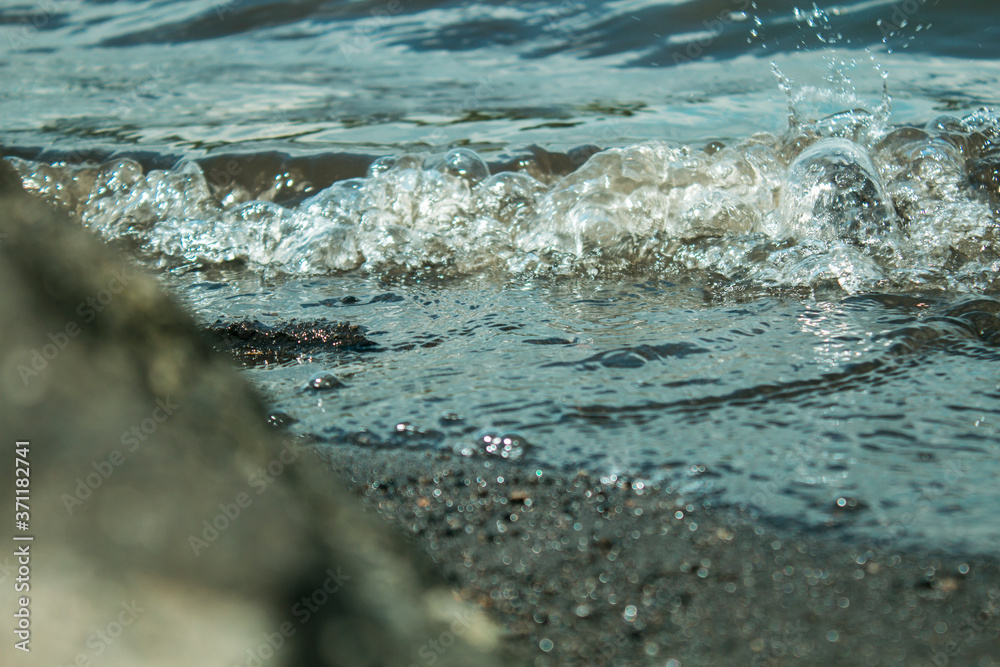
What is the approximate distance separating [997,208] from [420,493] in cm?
273

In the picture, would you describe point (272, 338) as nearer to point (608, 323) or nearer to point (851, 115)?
point (608, 323)

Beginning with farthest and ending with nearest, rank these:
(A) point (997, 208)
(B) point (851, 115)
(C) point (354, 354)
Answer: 1. (B) point (851, 115)
2. (A) point (997, 208)
3. (C) point (354, 354)

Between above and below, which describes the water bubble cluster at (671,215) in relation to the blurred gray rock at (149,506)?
below

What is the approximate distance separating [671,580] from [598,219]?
212 centimetres

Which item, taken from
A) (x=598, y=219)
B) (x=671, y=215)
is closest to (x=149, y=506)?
(x=598, y=219)

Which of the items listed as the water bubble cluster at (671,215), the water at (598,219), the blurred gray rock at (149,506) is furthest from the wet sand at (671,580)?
the water bubble cluster at (671,215)

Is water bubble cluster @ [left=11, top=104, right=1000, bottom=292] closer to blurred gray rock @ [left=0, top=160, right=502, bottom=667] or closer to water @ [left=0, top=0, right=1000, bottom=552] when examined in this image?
water @ [left=0, top=0, right=1000, bottom=552]

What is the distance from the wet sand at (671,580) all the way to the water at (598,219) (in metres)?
0.08

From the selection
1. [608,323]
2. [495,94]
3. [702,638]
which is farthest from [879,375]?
[495,94]

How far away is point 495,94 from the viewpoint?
206 inches

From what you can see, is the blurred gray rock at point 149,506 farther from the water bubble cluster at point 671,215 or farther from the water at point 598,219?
the water bubble cluster at point 671,215

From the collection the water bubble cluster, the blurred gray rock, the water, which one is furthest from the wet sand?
the water bubble cluster

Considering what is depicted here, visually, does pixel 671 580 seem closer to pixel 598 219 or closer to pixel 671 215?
pixel 598 219

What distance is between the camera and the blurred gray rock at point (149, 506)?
2.44 ft
